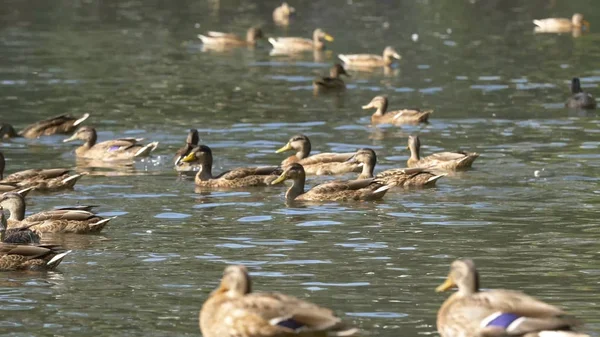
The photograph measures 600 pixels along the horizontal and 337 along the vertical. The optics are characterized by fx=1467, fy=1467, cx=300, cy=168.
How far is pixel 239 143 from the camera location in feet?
88.9

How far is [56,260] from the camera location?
1596 centimetres

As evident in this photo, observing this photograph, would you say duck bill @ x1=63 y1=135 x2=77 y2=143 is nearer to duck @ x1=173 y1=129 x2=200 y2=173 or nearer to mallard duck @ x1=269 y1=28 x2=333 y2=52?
duck @ x1=173 y1=129 x2=200 y2=173

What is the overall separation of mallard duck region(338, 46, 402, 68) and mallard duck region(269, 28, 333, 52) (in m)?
4.40

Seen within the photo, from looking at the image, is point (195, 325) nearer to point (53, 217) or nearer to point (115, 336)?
point (115, 336)

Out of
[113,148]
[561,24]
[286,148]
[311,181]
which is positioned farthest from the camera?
[561,24]

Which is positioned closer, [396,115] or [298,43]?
[396,115]

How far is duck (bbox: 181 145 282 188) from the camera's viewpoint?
902 inches

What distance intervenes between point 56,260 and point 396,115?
47.5 feet

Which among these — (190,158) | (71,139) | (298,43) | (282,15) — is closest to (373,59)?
(298,43)

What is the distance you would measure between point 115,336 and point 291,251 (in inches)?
172

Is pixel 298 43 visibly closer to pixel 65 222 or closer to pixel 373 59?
pixel 373 59

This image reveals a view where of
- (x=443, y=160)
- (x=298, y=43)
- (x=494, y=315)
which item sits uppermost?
(x=298, y=43)

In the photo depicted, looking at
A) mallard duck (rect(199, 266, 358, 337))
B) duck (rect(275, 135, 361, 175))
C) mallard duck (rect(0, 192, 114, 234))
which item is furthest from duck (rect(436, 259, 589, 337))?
duck (rect(275, 135, 361, 175))

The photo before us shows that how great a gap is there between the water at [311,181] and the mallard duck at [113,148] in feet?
0.95
